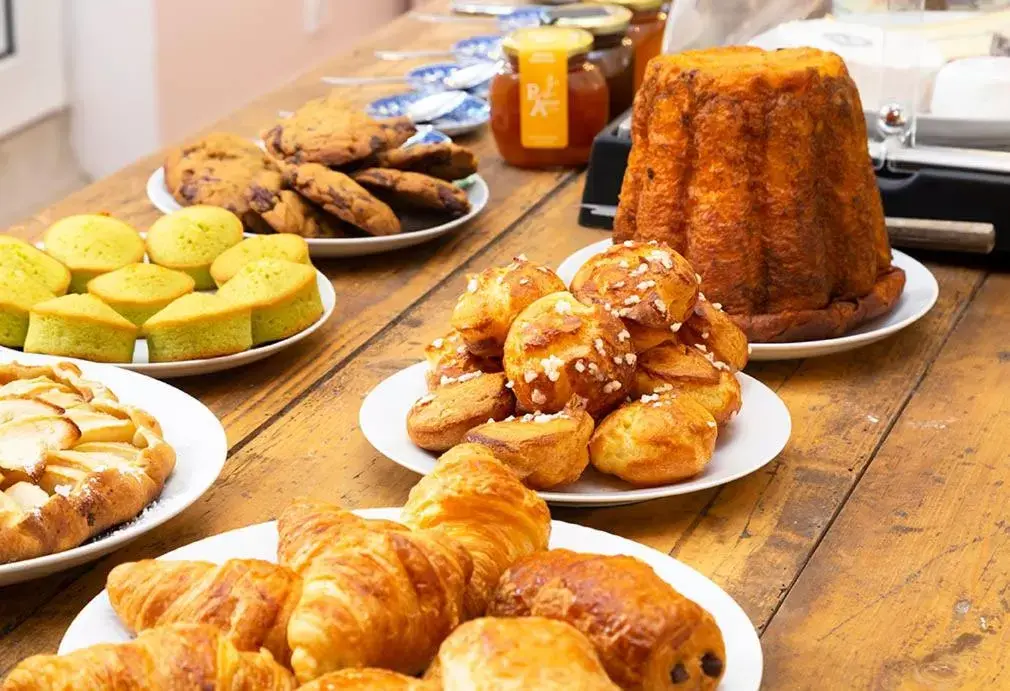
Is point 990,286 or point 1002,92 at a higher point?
point 1002,92

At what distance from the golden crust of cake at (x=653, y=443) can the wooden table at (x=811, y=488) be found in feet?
0.19

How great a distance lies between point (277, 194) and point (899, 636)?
3.44ft

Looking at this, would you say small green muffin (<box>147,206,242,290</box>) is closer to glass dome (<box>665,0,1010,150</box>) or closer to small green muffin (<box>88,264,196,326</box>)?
small green muffin (<box>88,264,196,326</box>)

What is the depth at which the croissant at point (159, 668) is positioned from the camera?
79cm

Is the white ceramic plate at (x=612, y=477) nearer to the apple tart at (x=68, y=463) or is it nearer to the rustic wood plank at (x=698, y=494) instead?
the rustic wood plank at (x=698, y=494)

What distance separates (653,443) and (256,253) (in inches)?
25.2

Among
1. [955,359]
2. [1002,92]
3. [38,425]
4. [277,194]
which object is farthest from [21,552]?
[1002,92]

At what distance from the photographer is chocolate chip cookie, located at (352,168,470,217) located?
190cm

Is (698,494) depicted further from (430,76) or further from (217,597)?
(430,76)

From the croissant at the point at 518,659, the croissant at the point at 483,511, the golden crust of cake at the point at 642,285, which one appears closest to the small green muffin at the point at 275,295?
the golden crust of cake at the point at 642,285

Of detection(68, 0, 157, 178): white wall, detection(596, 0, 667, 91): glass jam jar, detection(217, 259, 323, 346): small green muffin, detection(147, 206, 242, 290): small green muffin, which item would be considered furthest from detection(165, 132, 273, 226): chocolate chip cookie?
detection(68, 0, 157, 178): white wall

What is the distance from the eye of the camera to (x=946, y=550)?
1.23 m

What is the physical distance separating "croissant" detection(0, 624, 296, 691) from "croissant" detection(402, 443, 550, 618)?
0.60ft

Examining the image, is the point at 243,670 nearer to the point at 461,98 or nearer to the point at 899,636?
the point at 899,636
